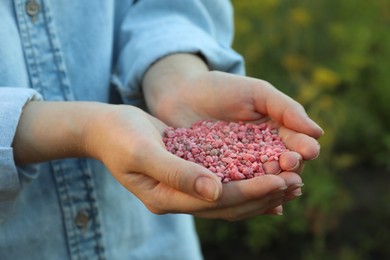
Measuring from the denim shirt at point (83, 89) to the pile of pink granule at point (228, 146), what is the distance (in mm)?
194

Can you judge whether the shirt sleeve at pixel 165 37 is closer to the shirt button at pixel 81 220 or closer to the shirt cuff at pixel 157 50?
the shirt cuff at pixel 157 50

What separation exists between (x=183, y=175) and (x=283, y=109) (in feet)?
0.99

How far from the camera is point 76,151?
1.15m

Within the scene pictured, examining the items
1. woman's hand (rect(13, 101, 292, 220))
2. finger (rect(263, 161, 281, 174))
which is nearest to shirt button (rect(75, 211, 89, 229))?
woman's hand (rect(13, 101, 292, 220))

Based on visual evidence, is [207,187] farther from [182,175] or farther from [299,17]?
[299,17]

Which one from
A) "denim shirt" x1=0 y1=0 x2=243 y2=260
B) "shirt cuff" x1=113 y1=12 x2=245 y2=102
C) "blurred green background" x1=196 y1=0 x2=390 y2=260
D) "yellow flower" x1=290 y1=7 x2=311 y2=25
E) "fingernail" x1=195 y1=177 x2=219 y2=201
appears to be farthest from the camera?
"yellow flower" x1=290 y1=7 x2=311 y2=25

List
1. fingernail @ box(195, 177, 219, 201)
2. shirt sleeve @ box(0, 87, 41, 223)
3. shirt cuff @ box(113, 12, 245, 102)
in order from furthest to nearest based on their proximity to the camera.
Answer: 1. shirt cuff @ box(113, 12, 245, 102)
2. shirt sleeve @ box(0, 87, 41, 223)
3. fingernail @ box(195, 177, 219, 201)

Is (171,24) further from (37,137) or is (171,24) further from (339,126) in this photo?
(339,126)

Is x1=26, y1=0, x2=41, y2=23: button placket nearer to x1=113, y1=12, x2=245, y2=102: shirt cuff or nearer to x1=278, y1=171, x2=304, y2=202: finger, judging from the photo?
x1=113, y1=12, x2=245, y2=102: shirt cuff

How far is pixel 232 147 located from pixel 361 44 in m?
1.57

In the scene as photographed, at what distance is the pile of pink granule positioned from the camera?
1131 mm

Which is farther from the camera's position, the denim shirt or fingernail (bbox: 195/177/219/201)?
the denim shirt

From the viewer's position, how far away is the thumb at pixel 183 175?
96cm

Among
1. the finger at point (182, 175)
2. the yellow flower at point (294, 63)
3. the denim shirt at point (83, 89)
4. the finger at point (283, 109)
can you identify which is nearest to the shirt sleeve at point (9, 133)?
the denim shirt at point (83, 89)
